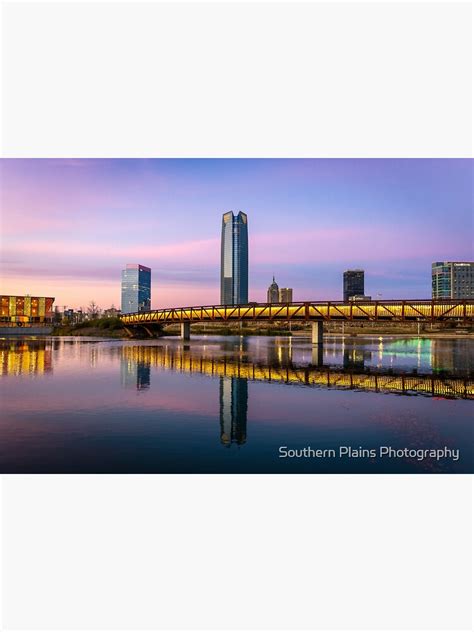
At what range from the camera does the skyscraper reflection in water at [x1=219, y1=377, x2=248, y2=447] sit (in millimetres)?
19156

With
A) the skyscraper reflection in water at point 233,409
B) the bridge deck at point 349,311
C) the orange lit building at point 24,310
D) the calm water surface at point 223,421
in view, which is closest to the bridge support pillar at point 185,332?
the bridge deck at point 349,311

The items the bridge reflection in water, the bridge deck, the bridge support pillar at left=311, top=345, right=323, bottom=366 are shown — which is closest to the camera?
the bridge reflection in water

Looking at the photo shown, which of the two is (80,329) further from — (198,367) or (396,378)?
(396,378)

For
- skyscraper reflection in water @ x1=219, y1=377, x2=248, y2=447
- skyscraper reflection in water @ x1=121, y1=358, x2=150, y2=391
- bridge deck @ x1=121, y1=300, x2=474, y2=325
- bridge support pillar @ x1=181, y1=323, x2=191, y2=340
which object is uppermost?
bridge deck @ x1=121, y1=300, x2=474, y2=325

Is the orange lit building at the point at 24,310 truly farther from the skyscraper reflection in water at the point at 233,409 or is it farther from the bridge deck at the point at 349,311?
the skyscraper reflection in water at the point at 233,409

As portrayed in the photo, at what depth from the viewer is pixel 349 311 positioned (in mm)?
85250

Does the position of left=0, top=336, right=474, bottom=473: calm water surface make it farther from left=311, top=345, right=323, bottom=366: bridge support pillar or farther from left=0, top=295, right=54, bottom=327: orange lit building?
left=0, top=295, right=54, bottom=327: orange lit building

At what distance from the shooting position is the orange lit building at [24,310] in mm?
172250

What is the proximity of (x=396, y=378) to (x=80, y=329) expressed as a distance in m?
139

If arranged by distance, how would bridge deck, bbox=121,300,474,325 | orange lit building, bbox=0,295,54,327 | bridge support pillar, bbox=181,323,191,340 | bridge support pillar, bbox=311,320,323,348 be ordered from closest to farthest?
bridge deck, bbox=121,300,474,325 → bridge support pillar, bbox=311,320,323,348 → bridge support pillar, bbox=181,323,191,340 → orange lit building, bbox=0,295,54,327

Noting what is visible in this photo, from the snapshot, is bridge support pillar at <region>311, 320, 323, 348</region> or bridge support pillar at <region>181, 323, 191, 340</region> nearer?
bridge support pillar at <region>311, 320, 323, 348</region>

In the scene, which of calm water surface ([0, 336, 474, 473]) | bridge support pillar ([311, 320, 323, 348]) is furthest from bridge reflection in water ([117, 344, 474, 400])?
bridge support pillar ([311, 320, 323, 348])

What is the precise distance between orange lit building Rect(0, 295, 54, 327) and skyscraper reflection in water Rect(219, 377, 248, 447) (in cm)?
15860

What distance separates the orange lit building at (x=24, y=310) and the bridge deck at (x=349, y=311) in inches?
3796
